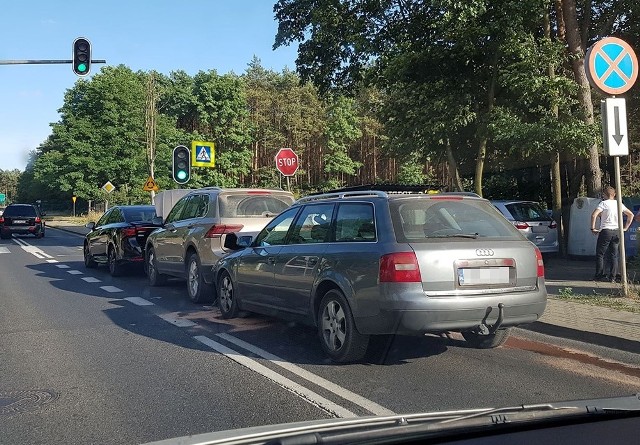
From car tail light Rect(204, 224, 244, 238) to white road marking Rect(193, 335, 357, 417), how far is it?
281 centimetres

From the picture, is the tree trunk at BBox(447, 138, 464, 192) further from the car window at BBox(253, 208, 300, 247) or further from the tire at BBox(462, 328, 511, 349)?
the tire at BBox(462, 328, 511, 349)

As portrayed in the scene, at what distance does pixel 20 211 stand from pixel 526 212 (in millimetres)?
28350

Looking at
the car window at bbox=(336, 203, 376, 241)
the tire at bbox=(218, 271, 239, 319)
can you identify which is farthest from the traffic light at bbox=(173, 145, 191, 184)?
the car window at bbox=(336, 203, 376, 241)

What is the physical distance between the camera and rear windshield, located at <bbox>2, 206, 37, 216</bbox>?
114ft

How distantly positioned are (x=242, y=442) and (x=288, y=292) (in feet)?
15.8

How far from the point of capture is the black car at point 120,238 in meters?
14.5

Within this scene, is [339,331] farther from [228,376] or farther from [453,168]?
[453,168]

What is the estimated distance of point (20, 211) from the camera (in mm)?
34844

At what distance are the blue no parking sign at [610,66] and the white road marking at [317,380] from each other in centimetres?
593

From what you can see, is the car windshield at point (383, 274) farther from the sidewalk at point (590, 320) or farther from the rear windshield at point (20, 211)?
the rear windshield at point (20, 211)

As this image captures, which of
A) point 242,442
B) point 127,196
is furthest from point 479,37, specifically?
point 127,196

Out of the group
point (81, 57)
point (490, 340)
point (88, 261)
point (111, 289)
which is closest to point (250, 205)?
point (111, 289)

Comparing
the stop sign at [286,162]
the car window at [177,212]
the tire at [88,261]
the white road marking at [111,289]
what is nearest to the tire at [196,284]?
the car window at [177,212]

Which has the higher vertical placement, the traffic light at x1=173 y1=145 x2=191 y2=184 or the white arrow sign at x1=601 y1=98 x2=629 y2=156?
the traffic light at x1=173 y1=145 x2=191 y2=184
